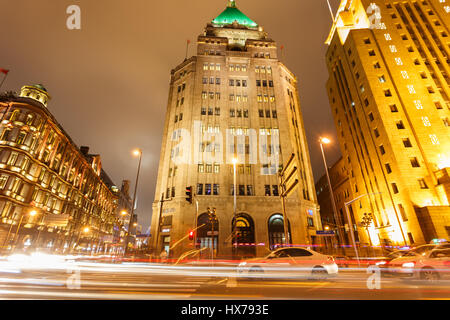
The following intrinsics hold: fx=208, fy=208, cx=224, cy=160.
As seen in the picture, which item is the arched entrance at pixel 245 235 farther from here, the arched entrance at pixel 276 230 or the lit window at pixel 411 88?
the lit window at pixel 411 88

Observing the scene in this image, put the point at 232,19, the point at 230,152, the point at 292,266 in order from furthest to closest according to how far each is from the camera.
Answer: the point at 232,19 < the point at 230,152 < the point at 292,266

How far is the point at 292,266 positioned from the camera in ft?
33.2

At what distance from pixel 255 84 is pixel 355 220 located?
4180 cm

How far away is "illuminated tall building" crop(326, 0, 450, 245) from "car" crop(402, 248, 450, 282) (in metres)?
27.8

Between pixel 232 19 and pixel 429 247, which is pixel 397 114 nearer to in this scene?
pixel 429 247

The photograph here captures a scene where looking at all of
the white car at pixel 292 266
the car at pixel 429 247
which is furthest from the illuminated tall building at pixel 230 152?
the car at pixel 429 247

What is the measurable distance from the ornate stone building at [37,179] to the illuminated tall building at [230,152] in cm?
2017

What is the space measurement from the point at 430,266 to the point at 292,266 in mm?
6268

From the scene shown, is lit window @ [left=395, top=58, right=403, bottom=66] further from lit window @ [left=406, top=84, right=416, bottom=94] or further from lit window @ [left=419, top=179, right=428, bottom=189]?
lit window @ [left=419, top=179, right=428, bottom=189]

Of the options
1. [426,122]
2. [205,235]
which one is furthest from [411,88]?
[205,235]

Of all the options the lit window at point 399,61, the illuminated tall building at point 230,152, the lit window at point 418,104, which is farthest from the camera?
the lit window at point 399,61

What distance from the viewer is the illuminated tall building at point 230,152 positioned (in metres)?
33.7

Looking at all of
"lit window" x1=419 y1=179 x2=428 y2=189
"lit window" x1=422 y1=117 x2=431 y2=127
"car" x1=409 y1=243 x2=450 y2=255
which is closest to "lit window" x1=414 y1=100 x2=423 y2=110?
"lit window" x1=422 y1=117 x2=431 y2=127
